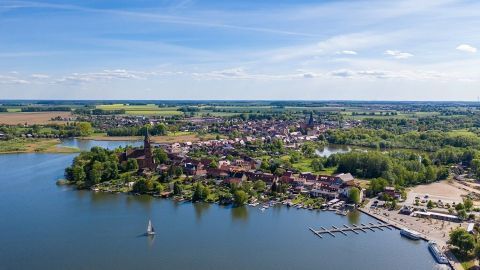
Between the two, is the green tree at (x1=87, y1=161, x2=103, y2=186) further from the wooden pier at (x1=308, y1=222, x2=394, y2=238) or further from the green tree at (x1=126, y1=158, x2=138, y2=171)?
the wooden pier at (x1=308, y1=222, x2=394, y2=238)

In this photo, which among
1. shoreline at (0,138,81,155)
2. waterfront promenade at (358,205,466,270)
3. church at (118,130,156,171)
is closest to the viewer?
waterfront promenade at (358,205,466,270)

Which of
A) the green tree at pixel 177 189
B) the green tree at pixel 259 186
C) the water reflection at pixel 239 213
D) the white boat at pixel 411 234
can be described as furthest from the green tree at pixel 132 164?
the white boat at pixel 411 234

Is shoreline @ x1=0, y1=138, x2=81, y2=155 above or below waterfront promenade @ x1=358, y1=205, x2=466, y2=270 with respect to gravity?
above

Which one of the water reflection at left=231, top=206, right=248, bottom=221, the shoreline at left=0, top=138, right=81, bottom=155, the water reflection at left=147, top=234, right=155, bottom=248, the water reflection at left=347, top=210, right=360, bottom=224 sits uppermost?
the shoreline at left=0, top=138, right=81, bottom=155

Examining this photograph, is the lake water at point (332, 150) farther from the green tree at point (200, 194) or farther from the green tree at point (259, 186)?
the green tree at point (200, 194)

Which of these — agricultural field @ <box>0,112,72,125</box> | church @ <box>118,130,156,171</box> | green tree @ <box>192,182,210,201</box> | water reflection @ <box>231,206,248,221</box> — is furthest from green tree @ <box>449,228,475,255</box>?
agricultural field @ <box>0,112,72,125</box>

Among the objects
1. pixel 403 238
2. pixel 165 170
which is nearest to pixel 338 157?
pixel 165 170
